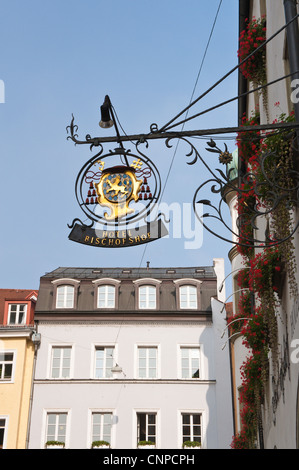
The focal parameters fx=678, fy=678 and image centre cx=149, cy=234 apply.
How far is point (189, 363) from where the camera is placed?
3250 centimetres

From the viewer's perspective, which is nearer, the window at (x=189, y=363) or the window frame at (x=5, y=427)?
the window frame at (x=5, y=427)

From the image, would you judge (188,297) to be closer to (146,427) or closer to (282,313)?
(146,427)

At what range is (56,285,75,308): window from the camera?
112ft

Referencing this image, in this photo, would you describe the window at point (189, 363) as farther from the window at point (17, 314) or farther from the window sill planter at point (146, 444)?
the window at point (17, 314)

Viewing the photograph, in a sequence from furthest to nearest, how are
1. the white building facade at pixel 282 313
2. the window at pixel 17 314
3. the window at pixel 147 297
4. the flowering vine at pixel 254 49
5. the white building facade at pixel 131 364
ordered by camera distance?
the window at pixel 17 314
the window at pixel 147 297
the white building facade at pixel 131 364
the flowering vine at pixel 254 49
the white building facade at pixel 282 313

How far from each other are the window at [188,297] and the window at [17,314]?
8.04 meters

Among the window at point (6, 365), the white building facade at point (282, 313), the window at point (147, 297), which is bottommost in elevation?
the white building facade at point (282, 313)

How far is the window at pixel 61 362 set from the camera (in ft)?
106

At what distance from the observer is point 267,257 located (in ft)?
32.2

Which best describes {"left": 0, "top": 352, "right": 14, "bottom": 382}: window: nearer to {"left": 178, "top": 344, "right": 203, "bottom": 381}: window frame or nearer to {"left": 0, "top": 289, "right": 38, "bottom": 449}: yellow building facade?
{"left": 0, "top": 289, "right": 38, "bottom": 449}: yellow building facade

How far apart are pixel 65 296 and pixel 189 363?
7117 millimetres

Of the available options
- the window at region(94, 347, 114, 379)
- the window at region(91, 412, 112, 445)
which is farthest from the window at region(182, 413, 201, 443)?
the window at region(94, 347, 114, 379)

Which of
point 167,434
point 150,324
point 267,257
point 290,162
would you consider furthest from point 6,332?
point 290,162

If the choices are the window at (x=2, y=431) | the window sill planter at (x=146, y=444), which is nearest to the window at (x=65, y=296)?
the window at (x=2, y=431)
